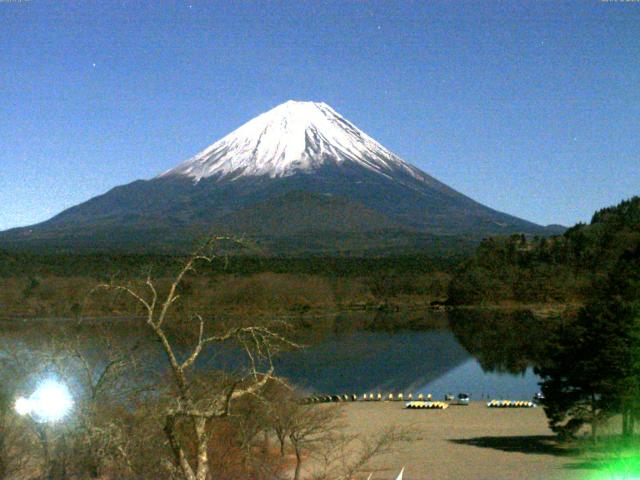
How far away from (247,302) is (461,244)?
60692mm

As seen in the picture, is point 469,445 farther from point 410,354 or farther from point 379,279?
point 379,279

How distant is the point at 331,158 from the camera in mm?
166000

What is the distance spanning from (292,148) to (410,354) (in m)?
123

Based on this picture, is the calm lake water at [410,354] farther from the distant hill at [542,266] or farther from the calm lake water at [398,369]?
the distant hill at [542,266]

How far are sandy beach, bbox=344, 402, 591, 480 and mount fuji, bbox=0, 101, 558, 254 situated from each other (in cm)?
7725

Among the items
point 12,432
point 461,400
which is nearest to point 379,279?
point 461,400

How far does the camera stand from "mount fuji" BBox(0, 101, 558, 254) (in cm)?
11931

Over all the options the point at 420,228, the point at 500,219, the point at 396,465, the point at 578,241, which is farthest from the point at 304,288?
the point at 500,219

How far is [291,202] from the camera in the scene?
136500mm

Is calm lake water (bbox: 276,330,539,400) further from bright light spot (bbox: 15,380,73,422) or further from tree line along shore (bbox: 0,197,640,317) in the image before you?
bright light spot (bbox: 15,380,73,422)

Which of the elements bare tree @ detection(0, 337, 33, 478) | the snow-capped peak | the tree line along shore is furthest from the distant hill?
the snow-capped peak

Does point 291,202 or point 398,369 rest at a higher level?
point 291,202

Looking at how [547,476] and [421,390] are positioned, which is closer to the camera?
[547,476]

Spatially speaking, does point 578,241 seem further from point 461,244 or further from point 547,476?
point 547,476
